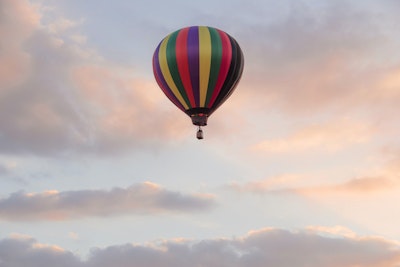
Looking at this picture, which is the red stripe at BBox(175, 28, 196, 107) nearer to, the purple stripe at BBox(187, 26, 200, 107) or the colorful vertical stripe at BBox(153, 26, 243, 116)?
the colorful vertical stripe at BBox(153, 26, 243, 116)

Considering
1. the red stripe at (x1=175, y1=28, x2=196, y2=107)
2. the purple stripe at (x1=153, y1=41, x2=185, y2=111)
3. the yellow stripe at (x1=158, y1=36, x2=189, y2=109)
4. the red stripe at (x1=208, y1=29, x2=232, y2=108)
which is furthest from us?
the purple stripe at (x1=153, y1=41, x2=185, y2=111)

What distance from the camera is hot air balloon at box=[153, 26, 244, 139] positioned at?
14238 centimetres

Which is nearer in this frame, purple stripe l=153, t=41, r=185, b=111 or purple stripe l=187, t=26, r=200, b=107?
purple stripe l=187, t=26, r=200, b=107

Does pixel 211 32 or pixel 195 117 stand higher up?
pixel 211 32

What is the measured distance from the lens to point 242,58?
14650 centimetres

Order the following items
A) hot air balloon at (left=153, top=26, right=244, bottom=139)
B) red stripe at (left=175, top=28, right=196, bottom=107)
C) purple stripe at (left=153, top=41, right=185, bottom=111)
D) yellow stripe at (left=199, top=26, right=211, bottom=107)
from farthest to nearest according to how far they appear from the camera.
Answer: purple stripe at (left=153, top=41, right=185, bottom=111), red stripe at (left=175, top=28, right=196, bottom=107), hot air balloon at (left=153, top=26, right=244, bottom=139), yellow stripe at (left=199, top=26, right=211, bottom=107)

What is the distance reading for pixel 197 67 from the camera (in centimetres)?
14225

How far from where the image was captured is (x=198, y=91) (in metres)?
143

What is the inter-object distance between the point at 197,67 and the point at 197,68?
111mm

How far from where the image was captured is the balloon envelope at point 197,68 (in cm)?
14238

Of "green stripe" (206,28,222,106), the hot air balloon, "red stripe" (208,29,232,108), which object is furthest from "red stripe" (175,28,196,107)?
"red stripe" (208,29,232,108)

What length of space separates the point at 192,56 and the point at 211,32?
394cm

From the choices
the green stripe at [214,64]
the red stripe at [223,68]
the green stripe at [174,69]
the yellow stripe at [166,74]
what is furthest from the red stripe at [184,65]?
the red stripe at [223,68]

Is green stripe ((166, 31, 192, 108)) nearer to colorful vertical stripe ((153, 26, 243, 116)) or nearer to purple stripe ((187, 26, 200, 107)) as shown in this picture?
colorful vertical stripe ((153, 26, 243, 116))
